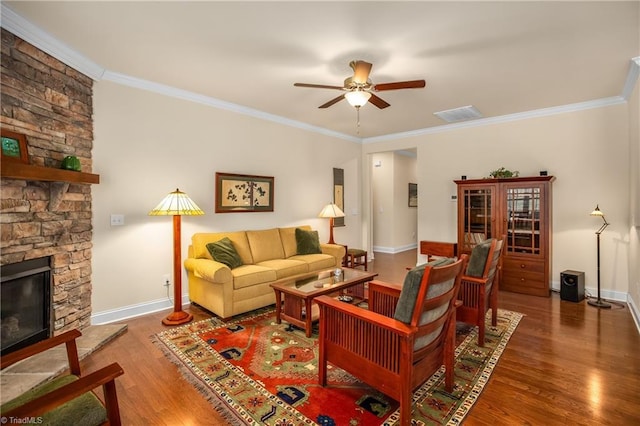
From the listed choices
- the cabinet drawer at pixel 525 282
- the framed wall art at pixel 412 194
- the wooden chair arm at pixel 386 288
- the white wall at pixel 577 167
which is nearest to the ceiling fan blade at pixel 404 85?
the wooden chair arm at pixel 386 288

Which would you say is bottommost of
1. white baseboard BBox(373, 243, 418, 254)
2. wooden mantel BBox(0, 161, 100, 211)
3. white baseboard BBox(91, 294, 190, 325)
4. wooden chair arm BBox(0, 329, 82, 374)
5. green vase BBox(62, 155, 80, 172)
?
white baseboard BBox(91, 294, 190, 325)

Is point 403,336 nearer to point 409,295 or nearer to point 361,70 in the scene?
point 409,295

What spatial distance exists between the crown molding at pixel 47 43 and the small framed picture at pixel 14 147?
2.61 ft

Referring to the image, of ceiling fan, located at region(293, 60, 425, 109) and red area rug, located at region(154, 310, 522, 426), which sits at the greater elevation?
ceiling fan, located at region(293, 60, 425, 109)

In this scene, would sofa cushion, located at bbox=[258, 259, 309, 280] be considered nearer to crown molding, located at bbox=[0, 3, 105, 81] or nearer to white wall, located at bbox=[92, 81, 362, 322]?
white wall, located at bbox=[92, 81, 362, 322]

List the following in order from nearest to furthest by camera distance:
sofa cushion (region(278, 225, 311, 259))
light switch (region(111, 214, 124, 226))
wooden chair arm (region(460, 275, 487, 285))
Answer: wooden chair arm (region(460, 275, 487, 285))
light switch (region(111, 214, 124, 226))
sofa cushion (region(278, 225, 311, 259))

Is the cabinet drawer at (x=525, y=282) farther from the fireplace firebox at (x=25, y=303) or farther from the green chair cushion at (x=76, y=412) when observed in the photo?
the fireplace firebox at (x=25, y=303)

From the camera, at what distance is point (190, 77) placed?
3.43 meters

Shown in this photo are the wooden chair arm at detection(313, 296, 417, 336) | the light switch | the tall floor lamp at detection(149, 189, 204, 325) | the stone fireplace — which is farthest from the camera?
the light switch

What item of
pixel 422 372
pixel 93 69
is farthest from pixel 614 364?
pixel 93 69

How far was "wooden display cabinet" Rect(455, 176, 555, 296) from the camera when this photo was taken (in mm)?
4289

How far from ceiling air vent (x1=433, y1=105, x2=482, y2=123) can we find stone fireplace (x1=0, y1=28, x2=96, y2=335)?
454 cm

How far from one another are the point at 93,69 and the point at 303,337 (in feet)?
11.0

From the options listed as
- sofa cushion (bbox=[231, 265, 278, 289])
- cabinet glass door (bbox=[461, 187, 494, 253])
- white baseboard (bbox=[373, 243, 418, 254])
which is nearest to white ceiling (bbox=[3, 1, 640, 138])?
cabinet glass door (bbox=[461, 187, 494, 253])
